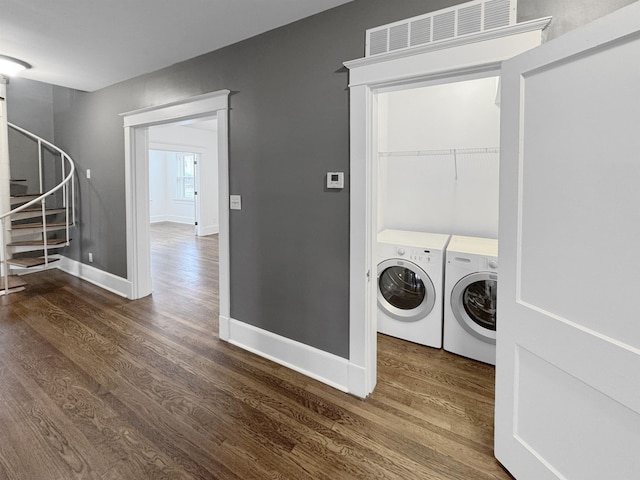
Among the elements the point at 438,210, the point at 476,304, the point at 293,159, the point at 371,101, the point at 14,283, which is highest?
the point at 371,101

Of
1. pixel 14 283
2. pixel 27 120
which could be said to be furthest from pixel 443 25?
pixel 27 120

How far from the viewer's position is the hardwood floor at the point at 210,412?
1.63 meters

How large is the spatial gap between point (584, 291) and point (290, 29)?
7.67 feet

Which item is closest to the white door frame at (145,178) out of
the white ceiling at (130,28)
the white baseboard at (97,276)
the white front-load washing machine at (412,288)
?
the white baseboard at (97,276)

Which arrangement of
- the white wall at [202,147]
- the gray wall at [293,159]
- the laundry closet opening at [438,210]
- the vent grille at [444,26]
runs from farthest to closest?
the white wall at [202,147] → the laundry closet opening at [438,210] → the gray wall at [293,159] → the vent grille at [444,26]

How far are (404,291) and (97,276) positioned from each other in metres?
4.02

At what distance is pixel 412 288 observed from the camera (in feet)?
9.68

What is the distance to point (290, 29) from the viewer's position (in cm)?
233

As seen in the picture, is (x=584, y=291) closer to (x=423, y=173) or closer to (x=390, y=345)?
(x=390, y=345)

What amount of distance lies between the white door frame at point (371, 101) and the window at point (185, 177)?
9706 millimetres

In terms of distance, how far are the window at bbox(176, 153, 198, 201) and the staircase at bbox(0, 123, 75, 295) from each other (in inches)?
222

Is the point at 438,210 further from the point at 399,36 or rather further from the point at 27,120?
the point at 27,120

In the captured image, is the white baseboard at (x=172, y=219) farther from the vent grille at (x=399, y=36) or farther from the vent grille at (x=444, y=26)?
the vent grille at (x=444, y=26)

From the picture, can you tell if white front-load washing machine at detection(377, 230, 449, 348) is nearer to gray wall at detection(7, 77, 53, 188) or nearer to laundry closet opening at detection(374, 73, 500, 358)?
laundry closet opening at detection(374, 73, 500, 358)
